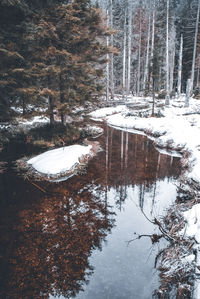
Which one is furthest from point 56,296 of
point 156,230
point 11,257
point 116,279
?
point 156,230

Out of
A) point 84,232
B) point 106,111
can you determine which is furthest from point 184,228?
point 106,111

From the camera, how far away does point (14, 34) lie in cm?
1009

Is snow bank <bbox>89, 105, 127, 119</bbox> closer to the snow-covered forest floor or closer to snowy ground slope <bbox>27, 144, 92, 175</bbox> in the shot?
the snow-covered forest floor

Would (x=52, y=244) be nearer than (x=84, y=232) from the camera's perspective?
Yes

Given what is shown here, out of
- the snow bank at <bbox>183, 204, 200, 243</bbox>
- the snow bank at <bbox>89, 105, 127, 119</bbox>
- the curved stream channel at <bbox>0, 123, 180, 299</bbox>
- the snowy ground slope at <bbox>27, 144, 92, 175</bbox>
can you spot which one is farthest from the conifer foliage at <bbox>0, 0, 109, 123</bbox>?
the snow bank at <bbox>89, 105, 127, 119</bbox>

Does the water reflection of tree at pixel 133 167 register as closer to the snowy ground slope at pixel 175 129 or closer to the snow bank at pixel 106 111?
the snowy ground slope at pixel 175 129

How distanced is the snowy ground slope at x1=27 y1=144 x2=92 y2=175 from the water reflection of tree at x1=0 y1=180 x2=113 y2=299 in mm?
1819

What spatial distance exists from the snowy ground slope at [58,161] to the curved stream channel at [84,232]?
707mm

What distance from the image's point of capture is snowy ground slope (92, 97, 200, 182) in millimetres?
8906

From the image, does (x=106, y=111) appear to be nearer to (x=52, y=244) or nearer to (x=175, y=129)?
(x=175, y=129)

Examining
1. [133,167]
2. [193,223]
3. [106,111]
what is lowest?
[133,167]

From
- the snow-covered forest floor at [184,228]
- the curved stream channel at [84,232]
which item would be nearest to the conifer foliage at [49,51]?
the curved stream channel at [84,232]

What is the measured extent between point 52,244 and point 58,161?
4.62 meters

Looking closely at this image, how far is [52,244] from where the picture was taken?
461 cm
